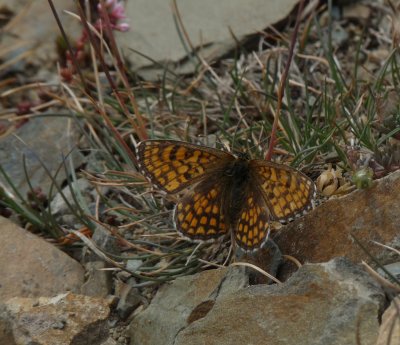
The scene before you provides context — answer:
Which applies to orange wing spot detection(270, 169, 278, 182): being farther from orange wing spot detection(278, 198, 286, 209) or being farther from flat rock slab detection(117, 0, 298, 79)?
flat rock slab detection(117, 0, 298, 79)

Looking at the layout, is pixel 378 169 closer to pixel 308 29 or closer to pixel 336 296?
pixel 336 296

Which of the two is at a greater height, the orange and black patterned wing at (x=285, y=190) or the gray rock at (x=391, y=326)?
the orange and black patterned wing at (x=285, y=190)

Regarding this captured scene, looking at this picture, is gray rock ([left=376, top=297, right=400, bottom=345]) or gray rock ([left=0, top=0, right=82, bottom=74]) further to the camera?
gray rock ([left=0, top=0, right=82, bottom=74])

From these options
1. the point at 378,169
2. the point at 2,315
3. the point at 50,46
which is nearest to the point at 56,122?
the point at 50,46

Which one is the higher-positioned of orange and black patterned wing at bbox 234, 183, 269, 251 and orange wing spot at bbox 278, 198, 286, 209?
orange wing spot at bbox 278, 198, 286, 209

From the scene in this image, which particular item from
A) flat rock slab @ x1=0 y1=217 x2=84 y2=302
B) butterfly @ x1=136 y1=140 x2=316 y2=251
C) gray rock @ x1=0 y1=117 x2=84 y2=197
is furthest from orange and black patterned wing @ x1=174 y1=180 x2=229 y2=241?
gray rock @ x1=0 y1=117 x2=84 y2=197

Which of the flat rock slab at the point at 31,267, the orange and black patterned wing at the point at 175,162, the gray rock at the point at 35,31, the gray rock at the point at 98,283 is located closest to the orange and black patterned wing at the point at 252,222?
the orange and black patterned wing at the point at 175,162

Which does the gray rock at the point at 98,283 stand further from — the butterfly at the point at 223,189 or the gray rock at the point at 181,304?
the butterfly at the point at 223,189
